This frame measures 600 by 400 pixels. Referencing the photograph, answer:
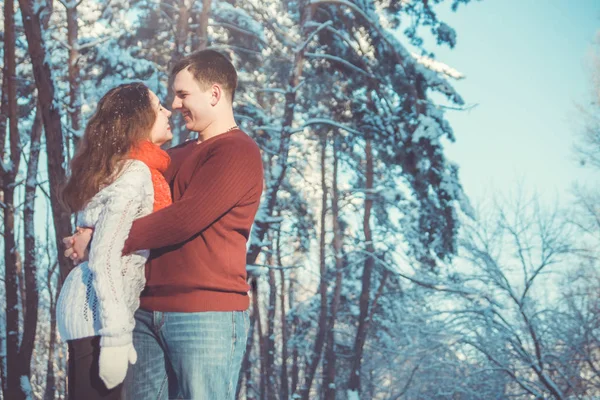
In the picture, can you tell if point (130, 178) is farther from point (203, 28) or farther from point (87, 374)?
point (203, 28)

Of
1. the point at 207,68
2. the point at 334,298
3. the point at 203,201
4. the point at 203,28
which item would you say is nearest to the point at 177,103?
the point at 207,68

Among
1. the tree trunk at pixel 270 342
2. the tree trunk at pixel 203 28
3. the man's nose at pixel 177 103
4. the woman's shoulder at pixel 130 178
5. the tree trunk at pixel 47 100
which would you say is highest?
the tree trunk at pixel 203 28

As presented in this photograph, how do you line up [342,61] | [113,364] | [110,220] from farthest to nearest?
1. [342,61]
2. [110,220]
3. [113,364]

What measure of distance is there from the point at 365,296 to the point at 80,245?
53.3 feet

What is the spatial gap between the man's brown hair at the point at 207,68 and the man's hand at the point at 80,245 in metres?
0.70

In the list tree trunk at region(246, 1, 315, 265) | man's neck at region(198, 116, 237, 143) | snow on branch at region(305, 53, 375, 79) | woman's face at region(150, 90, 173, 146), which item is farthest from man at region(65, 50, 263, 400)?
snow on branch at region(305, 53, 375, 79)

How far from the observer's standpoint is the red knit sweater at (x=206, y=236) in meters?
1.97

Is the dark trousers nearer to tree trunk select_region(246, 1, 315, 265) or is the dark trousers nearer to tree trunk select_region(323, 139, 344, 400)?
tree trunk select_region(246, 1, 315, 265)

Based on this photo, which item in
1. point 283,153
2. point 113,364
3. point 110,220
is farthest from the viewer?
point 283,153

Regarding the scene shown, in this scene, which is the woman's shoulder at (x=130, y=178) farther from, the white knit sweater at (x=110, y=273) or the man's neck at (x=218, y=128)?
the man's neck at (x=218, y=128)

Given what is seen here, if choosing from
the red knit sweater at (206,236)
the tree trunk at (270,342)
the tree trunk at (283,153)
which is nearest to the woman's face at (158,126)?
the red knit sweater at (206,236)

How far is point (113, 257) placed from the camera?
1.94m

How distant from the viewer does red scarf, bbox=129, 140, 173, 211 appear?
2.20 m

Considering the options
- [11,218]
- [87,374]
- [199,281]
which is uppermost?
[11,218]
